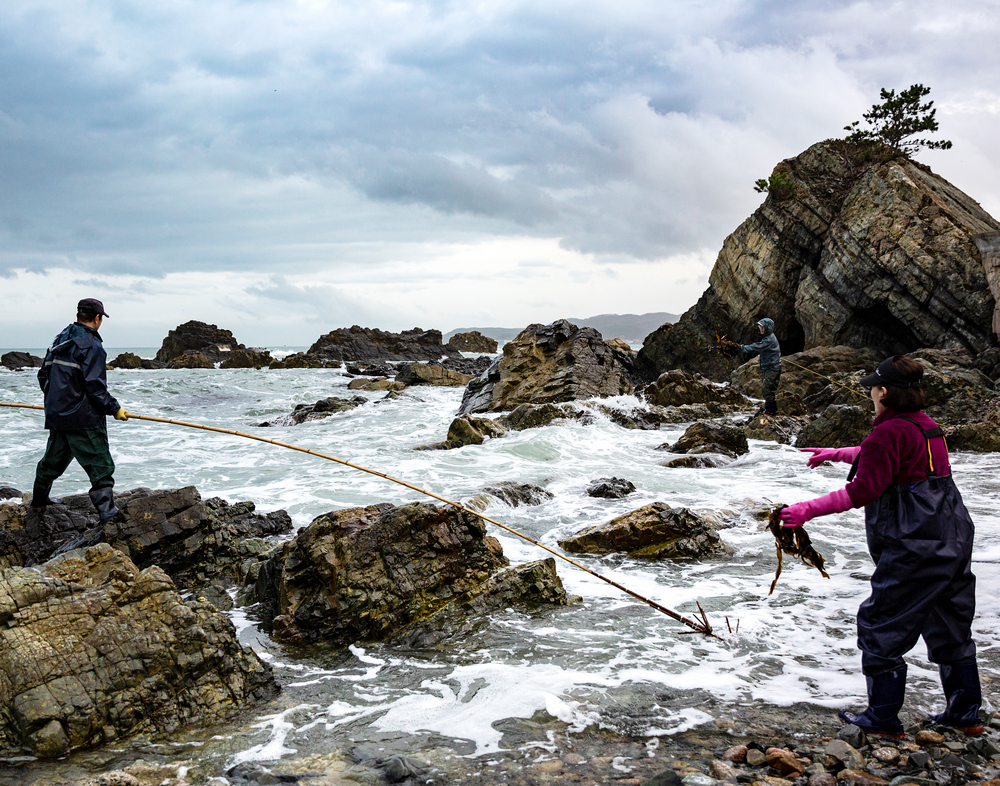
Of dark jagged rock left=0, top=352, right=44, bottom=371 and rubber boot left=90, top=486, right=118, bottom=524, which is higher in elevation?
dark jagged rock left=0, top=352, right=44, bottom=371

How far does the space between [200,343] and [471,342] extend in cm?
2375

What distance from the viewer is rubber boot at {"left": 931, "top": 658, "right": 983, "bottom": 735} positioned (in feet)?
9.73

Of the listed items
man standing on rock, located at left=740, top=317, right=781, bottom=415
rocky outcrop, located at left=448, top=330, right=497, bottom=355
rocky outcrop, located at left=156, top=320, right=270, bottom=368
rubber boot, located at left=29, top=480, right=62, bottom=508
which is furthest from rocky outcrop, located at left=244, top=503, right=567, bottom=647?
rocky outcrop, located at left=448, top=330, right=497, bottom=355

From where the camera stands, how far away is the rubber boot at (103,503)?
5.82 metres

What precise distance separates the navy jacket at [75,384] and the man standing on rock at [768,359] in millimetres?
12350

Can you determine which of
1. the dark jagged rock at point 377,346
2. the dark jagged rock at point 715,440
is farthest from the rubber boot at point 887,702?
the dark jagged rock at point 377,346

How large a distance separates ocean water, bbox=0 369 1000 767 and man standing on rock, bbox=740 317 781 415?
2652 mm

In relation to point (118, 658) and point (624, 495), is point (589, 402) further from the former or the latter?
point (118, 658)

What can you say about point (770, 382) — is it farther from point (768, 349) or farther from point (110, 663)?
point (110, 663)

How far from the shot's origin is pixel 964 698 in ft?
9.77

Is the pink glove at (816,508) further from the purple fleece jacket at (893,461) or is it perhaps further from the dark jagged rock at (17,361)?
the dark jagged rock at (17,361)

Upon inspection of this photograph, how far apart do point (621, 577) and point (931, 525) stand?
10.6 ft

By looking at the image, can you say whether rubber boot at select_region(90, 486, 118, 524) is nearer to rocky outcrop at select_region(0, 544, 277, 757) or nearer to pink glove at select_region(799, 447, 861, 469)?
rocky outcrop at select_region(0, 544, 277, 757)

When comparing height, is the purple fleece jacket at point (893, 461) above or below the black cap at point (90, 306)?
below
